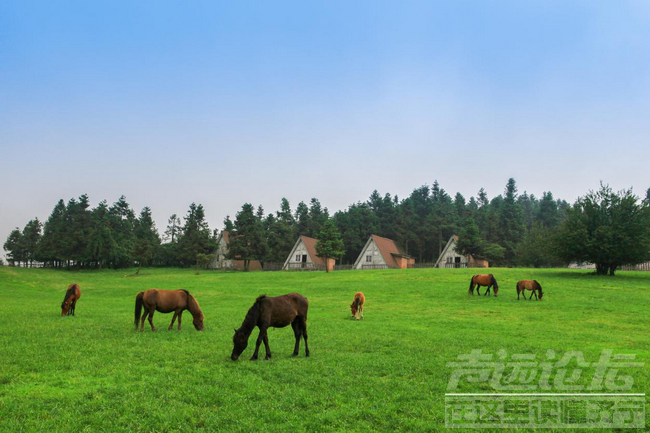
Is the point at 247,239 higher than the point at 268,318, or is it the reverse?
the point at 247,239

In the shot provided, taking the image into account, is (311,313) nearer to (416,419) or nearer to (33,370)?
(33,370)

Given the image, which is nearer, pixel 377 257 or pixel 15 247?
pixel 377 257

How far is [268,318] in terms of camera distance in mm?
9906

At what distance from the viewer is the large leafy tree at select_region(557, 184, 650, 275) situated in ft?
125

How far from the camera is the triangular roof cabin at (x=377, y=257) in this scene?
2766 inches

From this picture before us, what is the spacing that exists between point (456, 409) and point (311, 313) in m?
14.7

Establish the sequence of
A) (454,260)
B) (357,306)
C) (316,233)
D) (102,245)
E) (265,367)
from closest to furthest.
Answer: (265,367) → (357,306) → (454,260) → (102,245) → (316,233)

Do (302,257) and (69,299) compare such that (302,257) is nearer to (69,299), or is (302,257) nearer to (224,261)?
(224,261)

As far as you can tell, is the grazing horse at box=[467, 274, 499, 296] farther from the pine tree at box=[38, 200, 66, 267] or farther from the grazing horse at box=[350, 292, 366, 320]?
the pine tree at box=[38, 200, 66, 267]

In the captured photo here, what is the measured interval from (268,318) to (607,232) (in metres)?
42.8

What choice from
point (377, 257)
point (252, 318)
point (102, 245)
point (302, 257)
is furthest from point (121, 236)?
point (252, 318)

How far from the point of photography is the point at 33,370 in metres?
8.57

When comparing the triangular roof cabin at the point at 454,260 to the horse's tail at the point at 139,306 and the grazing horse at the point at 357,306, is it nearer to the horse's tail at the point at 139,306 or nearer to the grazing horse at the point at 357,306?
the grazing horse at the point at 357,306

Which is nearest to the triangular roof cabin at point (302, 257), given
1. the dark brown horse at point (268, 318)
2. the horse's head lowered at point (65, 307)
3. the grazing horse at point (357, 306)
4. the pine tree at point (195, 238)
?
the pine tree at point (195, 238)
